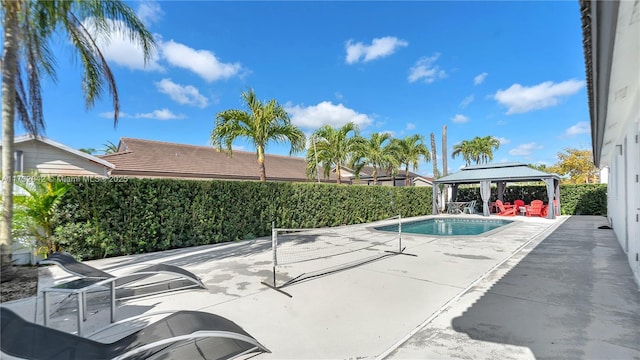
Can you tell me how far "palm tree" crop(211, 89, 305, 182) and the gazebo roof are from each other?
51.1 ft

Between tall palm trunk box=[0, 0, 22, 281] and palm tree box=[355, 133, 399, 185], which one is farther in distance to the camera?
palm tree box=[355, 133, 399, 185]

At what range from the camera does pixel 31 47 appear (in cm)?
608

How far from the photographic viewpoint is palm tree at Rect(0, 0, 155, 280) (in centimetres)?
585

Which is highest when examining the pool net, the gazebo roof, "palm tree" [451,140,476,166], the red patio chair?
"palm tree" [451,140,476,166]

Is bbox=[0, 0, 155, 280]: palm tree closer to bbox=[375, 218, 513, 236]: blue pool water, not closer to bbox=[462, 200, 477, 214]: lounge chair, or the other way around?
bbox=[375, 218, 513, 236]: blue pool water

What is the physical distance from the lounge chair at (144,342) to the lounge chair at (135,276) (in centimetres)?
232

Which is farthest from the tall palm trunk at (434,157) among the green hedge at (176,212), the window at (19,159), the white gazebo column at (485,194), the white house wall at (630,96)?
the window at (19,159)

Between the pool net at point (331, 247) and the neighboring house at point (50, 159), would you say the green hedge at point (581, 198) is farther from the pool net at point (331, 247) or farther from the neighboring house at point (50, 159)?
the neighboring house at point (50, 159)

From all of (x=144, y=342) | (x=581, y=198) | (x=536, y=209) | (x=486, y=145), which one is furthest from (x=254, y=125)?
(x=486, y=145)

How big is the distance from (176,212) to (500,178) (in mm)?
21213

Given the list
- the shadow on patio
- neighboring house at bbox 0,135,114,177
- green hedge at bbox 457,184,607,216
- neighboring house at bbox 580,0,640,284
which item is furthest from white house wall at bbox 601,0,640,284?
neighboring house at bbox 0,135,114,177

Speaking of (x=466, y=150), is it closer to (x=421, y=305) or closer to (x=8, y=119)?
(x=421, y=305)

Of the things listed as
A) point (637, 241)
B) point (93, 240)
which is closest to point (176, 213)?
point (93, 240)

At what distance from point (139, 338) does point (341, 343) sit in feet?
7.62
